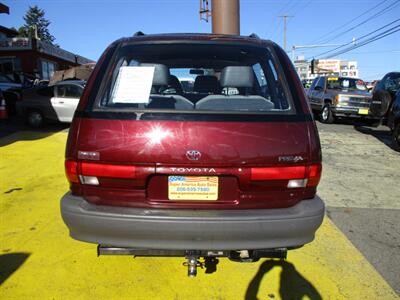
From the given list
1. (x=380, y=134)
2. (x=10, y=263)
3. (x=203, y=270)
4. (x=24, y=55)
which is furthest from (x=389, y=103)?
(x=24, y=55)

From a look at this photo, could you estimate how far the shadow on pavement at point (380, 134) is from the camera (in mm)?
10241

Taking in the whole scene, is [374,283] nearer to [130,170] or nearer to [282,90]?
[282,90]

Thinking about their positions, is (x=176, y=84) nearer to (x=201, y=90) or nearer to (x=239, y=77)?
(x=201, y=90)

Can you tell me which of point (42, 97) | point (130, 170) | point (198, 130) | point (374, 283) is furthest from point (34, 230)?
point (42, 97)

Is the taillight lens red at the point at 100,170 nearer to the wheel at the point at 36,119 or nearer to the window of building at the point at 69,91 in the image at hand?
the window of building at the point at 69,91

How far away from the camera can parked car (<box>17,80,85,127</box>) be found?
1109cm

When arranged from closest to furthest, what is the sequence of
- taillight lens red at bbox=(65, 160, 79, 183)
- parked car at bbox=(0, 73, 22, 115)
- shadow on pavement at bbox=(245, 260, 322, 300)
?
taillight lens red at bbox=(65, 160, 79, 183), shadow on pavement at bbox=(245, 260, 322, 300), parked car at bbox=(0, 73, 22, 115)

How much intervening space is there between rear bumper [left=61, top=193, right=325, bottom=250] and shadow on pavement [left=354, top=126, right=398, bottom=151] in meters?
8.04

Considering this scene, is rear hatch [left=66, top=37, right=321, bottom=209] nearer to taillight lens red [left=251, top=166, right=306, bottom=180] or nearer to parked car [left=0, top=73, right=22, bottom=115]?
taillight lens red [left=251, top=166, right=306, bottom=180]

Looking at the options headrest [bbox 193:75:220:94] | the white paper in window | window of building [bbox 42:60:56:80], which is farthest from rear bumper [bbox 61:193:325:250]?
window of building [bbox 42:60:56:80]

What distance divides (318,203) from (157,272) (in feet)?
4.82

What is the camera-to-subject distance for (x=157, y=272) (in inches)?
128

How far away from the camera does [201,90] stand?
4.02 meters

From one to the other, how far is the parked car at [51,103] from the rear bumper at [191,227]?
29.9 feet
